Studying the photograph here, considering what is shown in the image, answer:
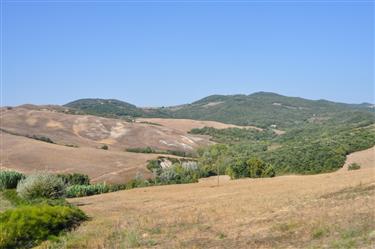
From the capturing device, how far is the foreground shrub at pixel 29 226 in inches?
781

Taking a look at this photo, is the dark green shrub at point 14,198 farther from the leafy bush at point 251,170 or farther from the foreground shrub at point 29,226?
the leafy bush at point 251,170

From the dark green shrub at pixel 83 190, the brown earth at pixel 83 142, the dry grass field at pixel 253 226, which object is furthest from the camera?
the brown earth at pixel 83 142

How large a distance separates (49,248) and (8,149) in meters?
81.0

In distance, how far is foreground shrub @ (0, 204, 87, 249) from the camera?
19.8 meters

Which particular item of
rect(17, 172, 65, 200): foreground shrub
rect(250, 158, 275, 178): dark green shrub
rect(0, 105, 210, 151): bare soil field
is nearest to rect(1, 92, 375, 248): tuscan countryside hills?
rect(250, 158, 275, 178): dark green shrub

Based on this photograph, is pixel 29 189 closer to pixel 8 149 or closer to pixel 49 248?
pixel 49 248

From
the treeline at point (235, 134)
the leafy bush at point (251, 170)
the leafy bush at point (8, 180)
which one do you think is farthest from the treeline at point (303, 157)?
the treeline at point (235, 134)

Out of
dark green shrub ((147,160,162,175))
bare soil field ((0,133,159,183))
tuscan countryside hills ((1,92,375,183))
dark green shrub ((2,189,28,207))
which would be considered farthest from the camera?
tuscan countryside hills ((1,92,375,183))

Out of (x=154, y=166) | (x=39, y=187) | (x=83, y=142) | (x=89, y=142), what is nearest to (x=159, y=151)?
(x=89, y=142)

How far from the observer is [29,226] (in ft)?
68.9

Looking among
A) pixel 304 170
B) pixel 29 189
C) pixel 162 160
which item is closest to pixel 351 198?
pixel 29 189

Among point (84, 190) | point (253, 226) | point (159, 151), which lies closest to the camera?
point (253, 226)

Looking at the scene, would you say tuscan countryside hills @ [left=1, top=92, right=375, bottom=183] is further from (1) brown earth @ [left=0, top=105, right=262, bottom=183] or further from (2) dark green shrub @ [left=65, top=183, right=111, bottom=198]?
(2) dark green shrub @ [left=65, top=183, right=111, bottom=198]

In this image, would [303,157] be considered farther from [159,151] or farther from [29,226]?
[29,226]
